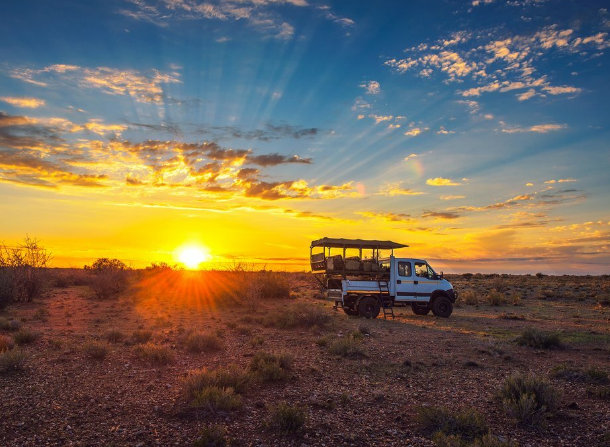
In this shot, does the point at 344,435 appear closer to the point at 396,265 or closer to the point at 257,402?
the point at 257,402

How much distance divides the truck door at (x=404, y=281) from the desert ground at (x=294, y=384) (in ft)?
11.2

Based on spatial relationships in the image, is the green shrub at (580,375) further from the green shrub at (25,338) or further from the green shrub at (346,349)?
the green shrub at (25,338)

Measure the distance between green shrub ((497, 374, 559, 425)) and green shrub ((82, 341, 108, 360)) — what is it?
9.86 meters

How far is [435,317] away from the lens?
22.9m

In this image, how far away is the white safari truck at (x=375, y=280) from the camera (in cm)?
2173

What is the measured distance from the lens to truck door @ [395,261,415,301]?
22172 mm

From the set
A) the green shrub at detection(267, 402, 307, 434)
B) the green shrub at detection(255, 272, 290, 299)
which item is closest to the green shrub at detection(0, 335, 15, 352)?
the green shrub at detection(267, 402, 307, 434)

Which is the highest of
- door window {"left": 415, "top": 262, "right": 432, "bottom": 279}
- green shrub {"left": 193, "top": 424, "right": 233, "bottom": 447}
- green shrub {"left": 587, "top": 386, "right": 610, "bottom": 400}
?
door window {"left": 415, "top": 262, "right": 432, "bottom": 279}

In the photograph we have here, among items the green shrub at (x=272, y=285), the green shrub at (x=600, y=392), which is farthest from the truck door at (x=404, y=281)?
the green shrub at (x=600, y=392)

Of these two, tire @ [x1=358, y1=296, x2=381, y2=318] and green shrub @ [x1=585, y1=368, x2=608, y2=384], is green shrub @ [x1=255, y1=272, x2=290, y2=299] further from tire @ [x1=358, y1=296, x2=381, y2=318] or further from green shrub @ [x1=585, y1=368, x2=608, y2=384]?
green shrub @ [x1=585, y1=368, x2=608, y2=384]

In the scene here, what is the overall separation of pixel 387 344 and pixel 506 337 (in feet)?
17.0

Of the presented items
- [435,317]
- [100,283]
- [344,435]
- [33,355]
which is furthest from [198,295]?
[344,435]

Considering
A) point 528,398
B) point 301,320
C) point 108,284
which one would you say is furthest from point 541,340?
point 108,284

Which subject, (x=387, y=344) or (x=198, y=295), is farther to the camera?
(x=198, y=295)
